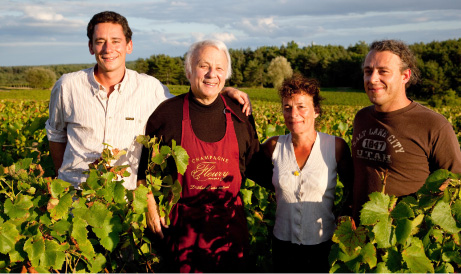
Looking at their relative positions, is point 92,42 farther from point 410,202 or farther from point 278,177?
point 410,202

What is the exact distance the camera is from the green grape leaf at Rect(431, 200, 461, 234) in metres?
1.52

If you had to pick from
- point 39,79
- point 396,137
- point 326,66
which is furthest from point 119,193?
point 39,79

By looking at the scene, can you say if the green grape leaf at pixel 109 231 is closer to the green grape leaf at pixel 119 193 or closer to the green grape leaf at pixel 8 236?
the green grape leaf at pixel 119 193

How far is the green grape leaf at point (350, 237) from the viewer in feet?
5.38

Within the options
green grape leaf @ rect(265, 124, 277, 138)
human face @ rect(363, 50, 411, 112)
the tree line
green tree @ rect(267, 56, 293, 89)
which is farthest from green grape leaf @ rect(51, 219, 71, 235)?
green tree @ rect(267, 56, 293, 89)

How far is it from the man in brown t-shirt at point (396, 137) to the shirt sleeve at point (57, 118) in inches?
77.3

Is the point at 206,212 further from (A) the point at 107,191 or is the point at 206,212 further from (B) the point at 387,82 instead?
(B) the point at 387,82

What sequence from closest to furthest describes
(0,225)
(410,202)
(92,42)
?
(410,202) < (0,225) < (92,42)

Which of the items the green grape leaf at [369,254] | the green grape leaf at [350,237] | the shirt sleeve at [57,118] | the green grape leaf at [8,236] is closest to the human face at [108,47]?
the shirt sleeve at [57,118]

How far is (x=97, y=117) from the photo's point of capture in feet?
8.40

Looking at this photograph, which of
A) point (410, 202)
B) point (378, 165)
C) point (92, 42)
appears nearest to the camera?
point (410, 202)

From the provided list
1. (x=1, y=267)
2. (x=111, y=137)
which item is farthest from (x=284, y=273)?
(x=1, y=267)

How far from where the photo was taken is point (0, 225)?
178cm

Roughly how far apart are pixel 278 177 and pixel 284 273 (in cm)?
60
